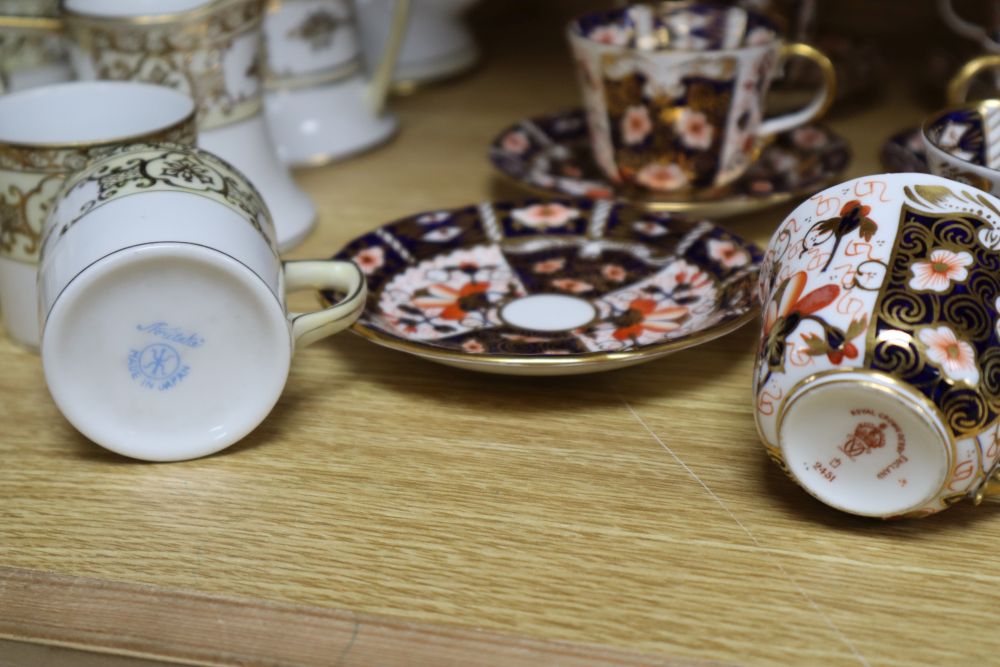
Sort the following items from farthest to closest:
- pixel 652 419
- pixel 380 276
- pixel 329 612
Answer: pixel 380 276 → pixel 652 419 → pixel 329 612

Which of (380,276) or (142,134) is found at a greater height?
(142,134)

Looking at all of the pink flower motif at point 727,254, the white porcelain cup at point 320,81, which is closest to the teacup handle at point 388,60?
the white porcelain cup at point 320,81

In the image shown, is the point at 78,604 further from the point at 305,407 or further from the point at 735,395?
the point at 735,395

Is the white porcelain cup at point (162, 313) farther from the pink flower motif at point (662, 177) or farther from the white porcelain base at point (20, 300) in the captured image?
the pink flower motif at point (662, 177)

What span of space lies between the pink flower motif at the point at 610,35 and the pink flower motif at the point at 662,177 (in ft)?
0.39

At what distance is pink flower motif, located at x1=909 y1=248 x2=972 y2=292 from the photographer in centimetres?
42

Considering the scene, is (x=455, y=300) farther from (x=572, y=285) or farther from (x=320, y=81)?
(x=320, y=81)

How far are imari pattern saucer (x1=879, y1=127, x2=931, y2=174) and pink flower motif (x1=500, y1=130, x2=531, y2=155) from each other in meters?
0.26

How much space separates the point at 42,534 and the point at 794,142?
0.59 meters

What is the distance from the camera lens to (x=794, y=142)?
2.69 ft

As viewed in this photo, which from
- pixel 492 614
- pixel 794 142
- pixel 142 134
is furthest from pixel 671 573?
pixel 794 142

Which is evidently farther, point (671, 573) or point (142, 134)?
point (142, 134)

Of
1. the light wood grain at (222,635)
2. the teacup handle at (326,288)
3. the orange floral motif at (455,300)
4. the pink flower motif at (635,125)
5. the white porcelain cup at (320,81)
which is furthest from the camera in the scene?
the white porcelain cup at (320,81)

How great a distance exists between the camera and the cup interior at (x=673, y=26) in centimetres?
81
